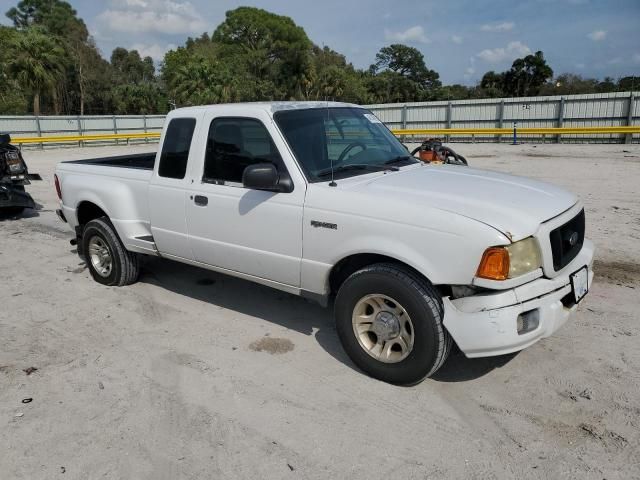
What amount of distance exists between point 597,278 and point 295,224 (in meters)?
3.61

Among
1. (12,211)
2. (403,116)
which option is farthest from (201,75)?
(12,211)

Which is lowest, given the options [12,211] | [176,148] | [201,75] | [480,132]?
[12,211]

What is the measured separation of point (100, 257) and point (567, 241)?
4.76m

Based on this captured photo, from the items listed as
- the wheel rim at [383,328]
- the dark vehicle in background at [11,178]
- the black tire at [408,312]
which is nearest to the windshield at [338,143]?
the black tire at [408,312]

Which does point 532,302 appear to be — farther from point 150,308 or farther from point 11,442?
point 150,308

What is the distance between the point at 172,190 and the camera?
4711 millimetres

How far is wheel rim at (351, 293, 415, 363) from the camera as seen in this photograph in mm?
3441

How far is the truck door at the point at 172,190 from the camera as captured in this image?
466 cm

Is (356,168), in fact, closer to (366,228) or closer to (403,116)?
(366,228)

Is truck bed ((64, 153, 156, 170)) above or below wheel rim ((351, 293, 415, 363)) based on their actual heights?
above

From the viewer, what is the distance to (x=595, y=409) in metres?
3.26

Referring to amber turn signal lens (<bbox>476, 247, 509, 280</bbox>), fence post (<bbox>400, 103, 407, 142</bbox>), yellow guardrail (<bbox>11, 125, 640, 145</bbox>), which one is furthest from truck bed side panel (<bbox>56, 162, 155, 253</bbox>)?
fence post (<bbox>400, 103, 407, 142</bbox>)

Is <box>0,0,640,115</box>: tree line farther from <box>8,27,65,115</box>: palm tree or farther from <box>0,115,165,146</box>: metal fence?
<box>0,115,165,146</box>: metal fence

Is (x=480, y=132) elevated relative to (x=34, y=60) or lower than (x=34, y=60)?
lower
